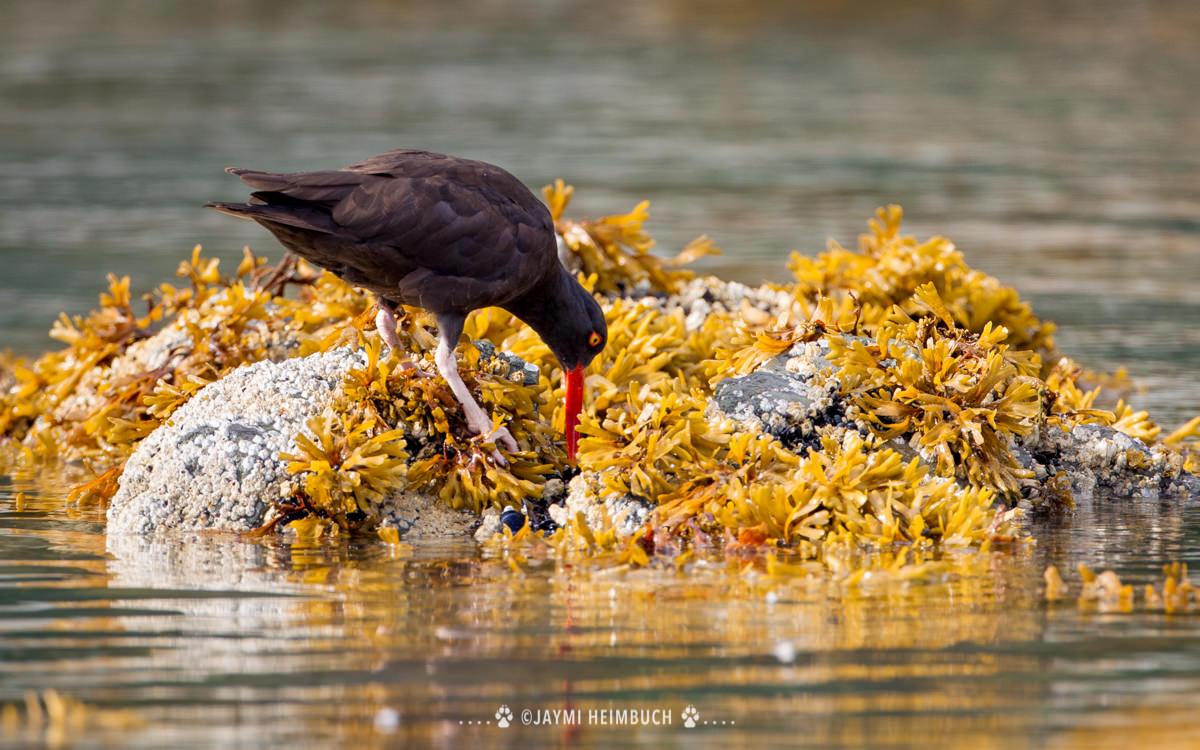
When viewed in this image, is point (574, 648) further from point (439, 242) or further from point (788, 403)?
point (439, 242)

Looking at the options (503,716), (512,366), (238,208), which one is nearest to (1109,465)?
(512,366)

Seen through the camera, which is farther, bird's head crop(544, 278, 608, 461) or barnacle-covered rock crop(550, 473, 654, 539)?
bird's head crop(544, 278, 608, 461)

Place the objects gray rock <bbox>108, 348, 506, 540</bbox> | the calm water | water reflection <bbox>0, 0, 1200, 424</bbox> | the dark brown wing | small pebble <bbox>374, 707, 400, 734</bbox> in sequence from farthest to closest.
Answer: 1. water reflection <bbox>0, 0, 1200, 424</bbox>
2. the dark brown wing
3. gray rock <bbox>108, 348, 506, 540</bbox>
4. the calm water
5. small pebble <bbox>374, 707, 400, 734</bbox>

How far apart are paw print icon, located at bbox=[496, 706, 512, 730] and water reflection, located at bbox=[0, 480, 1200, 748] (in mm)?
26

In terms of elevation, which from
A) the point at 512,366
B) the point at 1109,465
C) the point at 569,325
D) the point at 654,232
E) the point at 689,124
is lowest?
the point at 1109,465

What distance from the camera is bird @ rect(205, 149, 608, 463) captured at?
7.05 metres

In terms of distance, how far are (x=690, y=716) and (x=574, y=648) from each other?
0.68 meters

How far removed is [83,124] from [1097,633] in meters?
19.4

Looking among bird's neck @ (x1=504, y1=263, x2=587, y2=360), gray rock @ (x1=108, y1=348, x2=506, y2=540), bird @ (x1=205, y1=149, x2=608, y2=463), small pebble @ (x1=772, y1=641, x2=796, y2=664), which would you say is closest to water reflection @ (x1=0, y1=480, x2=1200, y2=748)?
small pebble @ (x1=772, y1=641, x2=796, y2=664)

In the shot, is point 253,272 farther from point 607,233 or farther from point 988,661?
point 988,661

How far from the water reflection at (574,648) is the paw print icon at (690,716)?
0.03 m

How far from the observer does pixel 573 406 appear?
7.46m

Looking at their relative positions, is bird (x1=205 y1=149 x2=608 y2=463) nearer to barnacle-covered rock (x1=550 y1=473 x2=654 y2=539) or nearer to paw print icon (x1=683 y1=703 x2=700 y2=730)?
barnacle-covered rock (x1=550 y1=473 x2=654 y2=539)

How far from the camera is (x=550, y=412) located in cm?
754
